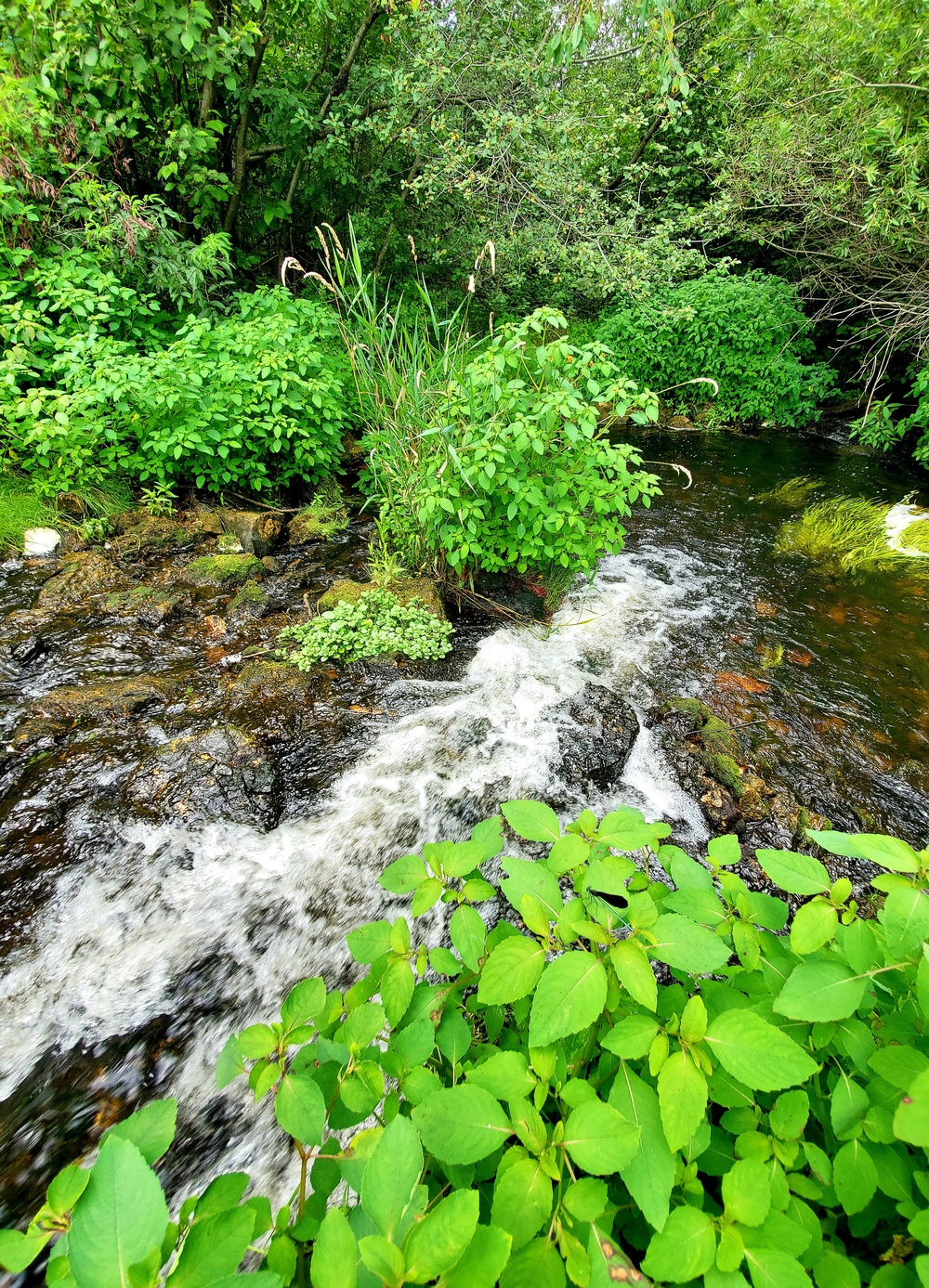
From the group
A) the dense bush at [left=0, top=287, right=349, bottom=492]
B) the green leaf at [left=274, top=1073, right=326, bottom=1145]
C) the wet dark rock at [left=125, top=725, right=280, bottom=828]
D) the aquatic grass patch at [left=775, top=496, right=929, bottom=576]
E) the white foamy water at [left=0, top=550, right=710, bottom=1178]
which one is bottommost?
the white foamy water at [left=0, top=550, right=710, bottom=1178]

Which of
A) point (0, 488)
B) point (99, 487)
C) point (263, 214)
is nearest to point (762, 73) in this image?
point (263, 214)

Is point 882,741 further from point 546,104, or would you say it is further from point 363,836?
point 546,104

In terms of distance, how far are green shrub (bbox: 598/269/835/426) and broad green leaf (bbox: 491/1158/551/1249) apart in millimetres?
9691

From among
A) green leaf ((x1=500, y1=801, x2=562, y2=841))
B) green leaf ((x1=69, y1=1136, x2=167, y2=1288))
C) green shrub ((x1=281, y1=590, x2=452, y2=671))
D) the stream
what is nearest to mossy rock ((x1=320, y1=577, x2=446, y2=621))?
green shrub ((x1=281, y1=590, x2=452, y2=671))

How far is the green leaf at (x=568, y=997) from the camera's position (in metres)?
0.80

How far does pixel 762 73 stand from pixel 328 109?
5994 millimetres

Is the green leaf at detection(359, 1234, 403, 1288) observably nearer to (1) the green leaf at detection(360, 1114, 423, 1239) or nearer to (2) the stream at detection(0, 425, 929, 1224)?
(1) the green leaf at detection(360, 1114, 423, 1239)

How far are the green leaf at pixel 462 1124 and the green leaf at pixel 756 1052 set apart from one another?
13.0 inches

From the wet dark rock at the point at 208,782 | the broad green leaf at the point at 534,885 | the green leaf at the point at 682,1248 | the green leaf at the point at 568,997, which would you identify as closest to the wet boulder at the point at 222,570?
the wet dark rock at the point at 208,782

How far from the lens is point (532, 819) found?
3.78 feet

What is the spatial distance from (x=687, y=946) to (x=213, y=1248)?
73 centimetres

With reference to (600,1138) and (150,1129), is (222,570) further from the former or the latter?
(600,1138)

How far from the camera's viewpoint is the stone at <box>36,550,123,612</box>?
3719mm

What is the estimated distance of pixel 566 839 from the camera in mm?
1071
